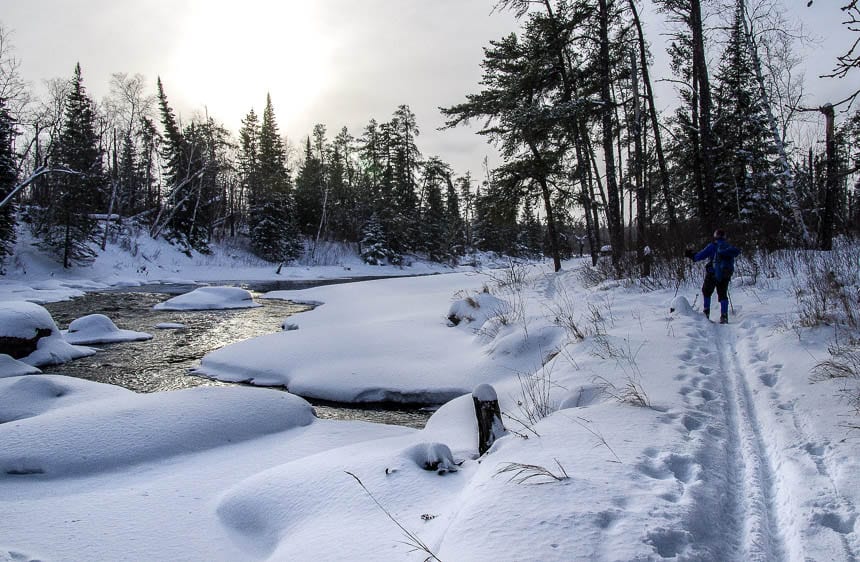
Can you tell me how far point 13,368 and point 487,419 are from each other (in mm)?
7736

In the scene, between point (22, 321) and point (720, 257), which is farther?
point (22, 321)

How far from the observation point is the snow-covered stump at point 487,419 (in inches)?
131

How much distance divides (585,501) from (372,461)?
1675mm

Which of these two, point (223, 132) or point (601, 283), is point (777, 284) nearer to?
point (601, 283)

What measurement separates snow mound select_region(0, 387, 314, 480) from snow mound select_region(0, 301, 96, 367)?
Result: 3.24 m

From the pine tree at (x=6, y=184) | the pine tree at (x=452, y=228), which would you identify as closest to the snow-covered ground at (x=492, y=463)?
the pine tree at (x=6, y=184)

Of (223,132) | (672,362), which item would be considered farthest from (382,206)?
(672,362)

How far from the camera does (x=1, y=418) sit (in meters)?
4.43

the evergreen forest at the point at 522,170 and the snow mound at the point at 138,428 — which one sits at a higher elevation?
the evergreen forest at the point at 522,170

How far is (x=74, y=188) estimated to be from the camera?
22.0 m

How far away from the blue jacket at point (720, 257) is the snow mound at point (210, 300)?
43.4 ft

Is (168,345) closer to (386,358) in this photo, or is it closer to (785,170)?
(386,358)

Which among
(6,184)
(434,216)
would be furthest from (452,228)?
(6,184)

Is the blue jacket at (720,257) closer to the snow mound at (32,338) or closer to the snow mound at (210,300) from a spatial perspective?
the snow mound at (32,338)
